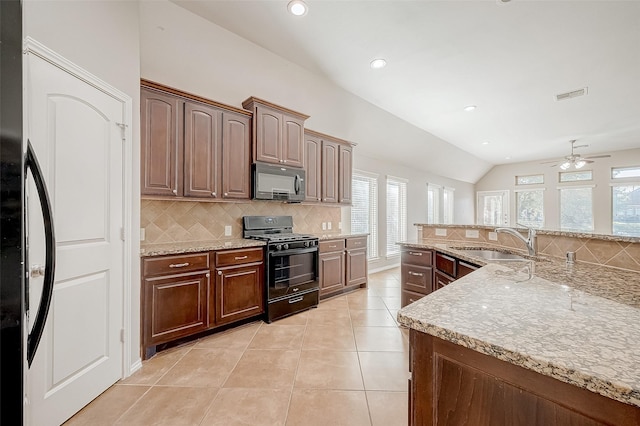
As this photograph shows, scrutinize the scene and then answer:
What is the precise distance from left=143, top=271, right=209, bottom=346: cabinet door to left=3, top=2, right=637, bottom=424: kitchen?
0.46 ft

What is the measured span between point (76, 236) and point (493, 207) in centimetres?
1106

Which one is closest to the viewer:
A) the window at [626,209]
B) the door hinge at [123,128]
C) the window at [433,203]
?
the door hinge at [123,128]

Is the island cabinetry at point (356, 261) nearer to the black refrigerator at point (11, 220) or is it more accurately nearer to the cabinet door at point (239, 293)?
the cabinet door at point (239, 293)

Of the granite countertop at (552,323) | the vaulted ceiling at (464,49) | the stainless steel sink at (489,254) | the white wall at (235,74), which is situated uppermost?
the vaulted ceiling at (464,49)

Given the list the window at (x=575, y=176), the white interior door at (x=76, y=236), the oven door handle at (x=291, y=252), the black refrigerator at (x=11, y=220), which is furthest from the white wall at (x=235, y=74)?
the window at (x=575, y=176)

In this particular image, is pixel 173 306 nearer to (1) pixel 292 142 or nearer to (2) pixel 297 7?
(1) pixel 292 142

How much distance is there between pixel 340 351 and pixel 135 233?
201 centimetres

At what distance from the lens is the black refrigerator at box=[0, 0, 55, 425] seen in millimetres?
544

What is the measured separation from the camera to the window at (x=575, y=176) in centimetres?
755

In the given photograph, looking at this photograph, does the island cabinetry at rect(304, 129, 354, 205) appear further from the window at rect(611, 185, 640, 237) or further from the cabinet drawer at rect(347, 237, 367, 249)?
the window at rect(611, 185, 640, 237)

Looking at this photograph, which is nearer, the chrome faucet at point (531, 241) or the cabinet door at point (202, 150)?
the chrome faucet at point (531, 241)

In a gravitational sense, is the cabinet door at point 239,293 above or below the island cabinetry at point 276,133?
below

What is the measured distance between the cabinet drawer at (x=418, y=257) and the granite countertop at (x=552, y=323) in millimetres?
1433

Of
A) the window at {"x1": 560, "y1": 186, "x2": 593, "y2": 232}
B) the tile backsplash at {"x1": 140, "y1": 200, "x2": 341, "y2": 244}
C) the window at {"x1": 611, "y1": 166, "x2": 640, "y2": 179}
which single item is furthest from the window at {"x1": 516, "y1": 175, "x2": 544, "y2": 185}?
the tile backsplash at {"x1": 140, "y1": 200, "x2": 341, "y2": 244}
